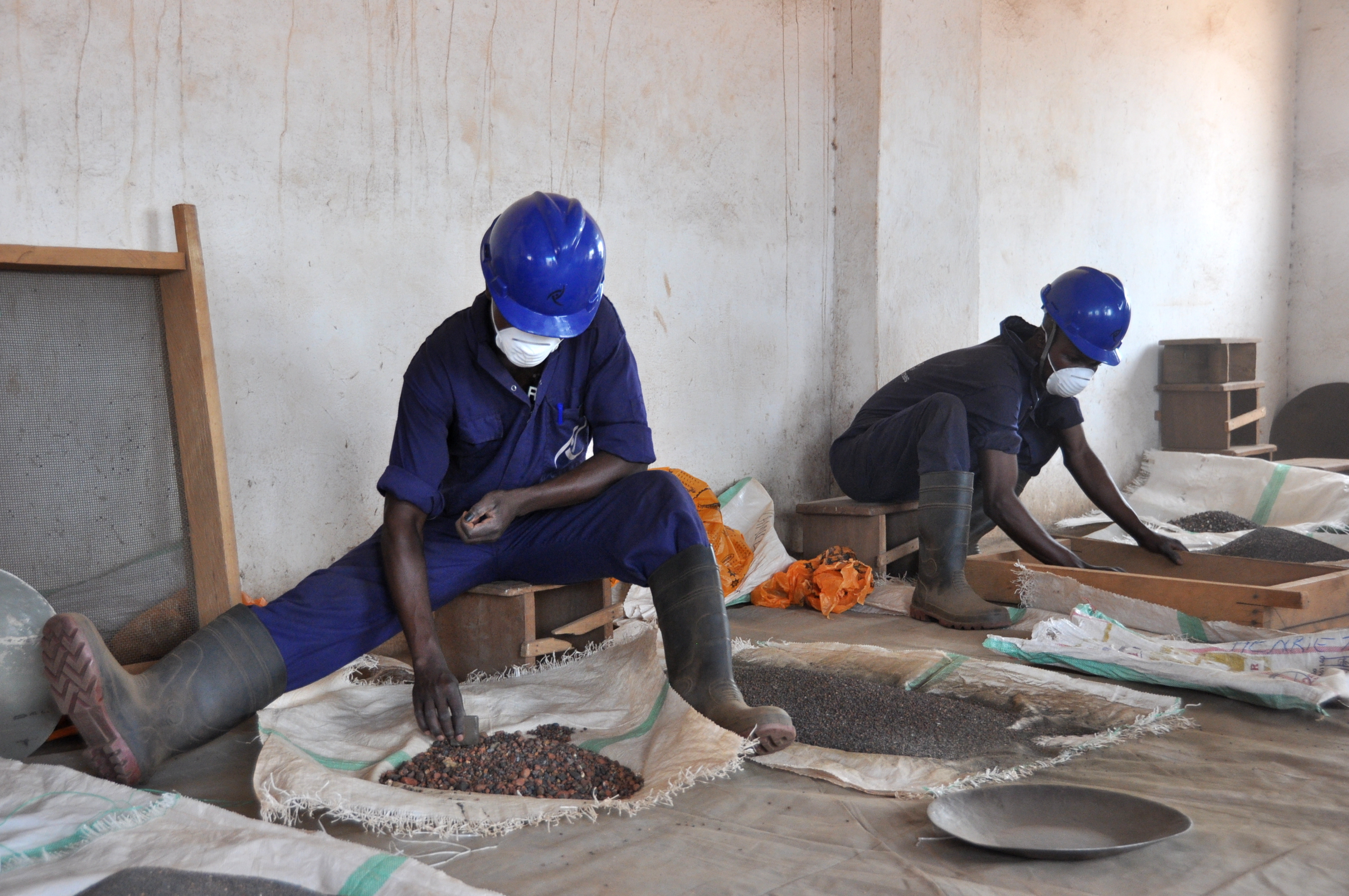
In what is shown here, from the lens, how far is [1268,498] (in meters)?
5.23

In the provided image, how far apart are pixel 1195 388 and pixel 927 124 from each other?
2776 mm

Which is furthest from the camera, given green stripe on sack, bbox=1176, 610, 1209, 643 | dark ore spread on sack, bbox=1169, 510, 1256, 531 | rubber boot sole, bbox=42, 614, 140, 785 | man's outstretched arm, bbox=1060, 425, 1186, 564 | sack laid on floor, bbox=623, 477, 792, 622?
dark ore spread on sack, bbox=1169, 510, 1256, 531

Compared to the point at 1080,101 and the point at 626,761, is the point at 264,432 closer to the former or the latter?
the point at 626,761

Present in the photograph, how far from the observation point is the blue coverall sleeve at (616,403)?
2455 mm

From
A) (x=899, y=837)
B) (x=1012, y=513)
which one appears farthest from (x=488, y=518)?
(x=1012, y=513)

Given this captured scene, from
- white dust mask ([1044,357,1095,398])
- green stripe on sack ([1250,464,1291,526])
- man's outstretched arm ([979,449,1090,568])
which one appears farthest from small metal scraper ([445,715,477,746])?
green stripe on sack ([1250,464,1291,526])

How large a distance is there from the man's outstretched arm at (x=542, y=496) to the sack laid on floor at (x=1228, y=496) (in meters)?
2.90

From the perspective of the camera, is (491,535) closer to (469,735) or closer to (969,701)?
(469,735)

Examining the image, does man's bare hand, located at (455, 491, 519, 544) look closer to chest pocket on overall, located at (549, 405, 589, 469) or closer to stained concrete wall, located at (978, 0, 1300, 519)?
chest pocket on overall, located at (549, 405, 589, 469)

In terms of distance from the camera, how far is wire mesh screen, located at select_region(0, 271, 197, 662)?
236 centimetres

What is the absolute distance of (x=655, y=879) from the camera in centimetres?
152

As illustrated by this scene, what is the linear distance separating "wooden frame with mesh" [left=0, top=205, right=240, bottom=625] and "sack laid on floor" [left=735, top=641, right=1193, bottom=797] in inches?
53.4

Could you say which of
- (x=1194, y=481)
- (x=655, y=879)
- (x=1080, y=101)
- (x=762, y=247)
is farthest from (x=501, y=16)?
(x=1194, y=481)

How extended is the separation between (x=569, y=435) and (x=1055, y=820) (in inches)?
54.0
